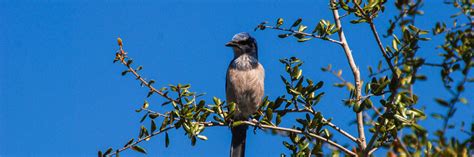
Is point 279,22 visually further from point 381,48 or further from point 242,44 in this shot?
point 242,44

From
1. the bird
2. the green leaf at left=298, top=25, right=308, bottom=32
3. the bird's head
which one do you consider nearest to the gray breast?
the bird

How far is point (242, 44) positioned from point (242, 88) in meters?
0.69

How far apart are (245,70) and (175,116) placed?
2.47 metres

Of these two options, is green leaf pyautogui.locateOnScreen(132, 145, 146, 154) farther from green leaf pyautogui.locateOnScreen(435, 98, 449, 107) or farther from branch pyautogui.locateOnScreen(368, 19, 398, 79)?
green leaf pyautogui.locateOnScreen(435, 98, 449, 107)

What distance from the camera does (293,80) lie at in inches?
196

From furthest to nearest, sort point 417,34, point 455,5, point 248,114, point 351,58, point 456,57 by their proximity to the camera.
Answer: point 248,114, point 351,58, point 417,34, point 455,5, point 456,57

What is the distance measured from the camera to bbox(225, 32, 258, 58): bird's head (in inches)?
291

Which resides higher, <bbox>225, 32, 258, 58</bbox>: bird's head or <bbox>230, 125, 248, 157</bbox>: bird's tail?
<bbox>225, 32, 258, 58</bbox>: bird's head

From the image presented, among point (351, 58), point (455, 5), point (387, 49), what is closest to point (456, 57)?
point (455, 5)

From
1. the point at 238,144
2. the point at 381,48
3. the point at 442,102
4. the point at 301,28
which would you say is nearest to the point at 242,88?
the point at 238,144

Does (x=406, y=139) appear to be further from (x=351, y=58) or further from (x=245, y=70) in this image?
(x=245, y=70)

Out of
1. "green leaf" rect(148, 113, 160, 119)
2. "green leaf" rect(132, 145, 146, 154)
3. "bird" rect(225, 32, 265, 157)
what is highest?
"bird" rect(225, 32, 265, 157)

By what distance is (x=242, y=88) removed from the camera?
693 cm

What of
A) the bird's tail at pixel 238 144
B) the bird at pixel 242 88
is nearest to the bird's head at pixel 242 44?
the bird at pixel 242 88
